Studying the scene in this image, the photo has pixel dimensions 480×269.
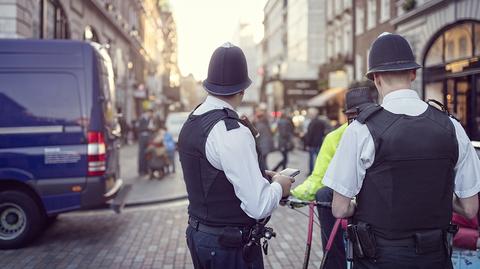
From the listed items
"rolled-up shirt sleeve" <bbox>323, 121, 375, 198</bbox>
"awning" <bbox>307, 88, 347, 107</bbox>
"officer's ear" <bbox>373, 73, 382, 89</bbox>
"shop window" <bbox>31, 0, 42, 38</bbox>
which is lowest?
"rolled-up shirt sleeve" <bbox>323, 121, 375, 198</bbox>

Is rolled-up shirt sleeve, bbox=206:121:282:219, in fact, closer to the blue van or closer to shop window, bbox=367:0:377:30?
the blue van

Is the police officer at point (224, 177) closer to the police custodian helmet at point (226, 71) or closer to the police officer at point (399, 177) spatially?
the police custodian helmet at point (226, 71)

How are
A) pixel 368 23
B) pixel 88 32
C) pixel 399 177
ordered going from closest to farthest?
1. pixel 399 177
2. pixel 88 32
3. pixel 368 23

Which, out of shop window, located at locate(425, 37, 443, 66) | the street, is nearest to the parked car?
shop window, located at locate(425, 37, 443, 66)

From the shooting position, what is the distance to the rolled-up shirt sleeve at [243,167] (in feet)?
8.45

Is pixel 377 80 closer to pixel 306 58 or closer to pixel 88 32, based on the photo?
pixel 88 32

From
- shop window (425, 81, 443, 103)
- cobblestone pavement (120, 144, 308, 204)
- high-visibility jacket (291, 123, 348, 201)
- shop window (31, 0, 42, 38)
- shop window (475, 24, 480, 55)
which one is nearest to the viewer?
high-visibility jacket (291, 123, 348, 201)

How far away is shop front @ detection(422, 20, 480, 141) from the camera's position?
52.3 feet

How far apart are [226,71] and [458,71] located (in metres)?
15.8

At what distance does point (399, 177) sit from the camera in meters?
2.51

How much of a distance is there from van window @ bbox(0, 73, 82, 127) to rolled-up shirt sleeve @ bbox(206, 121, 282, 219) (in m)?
4.83

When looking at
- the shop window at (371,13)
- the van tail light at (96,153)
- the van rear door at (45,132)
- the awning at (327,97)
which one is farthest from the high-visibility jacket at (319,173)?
the awning at (327,97)

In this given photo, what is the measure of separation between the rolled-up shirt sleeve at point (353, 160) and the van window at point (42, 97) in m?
5.13

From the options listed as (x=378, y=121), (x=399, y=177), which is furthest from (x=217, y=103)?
(x=399, y=177)
